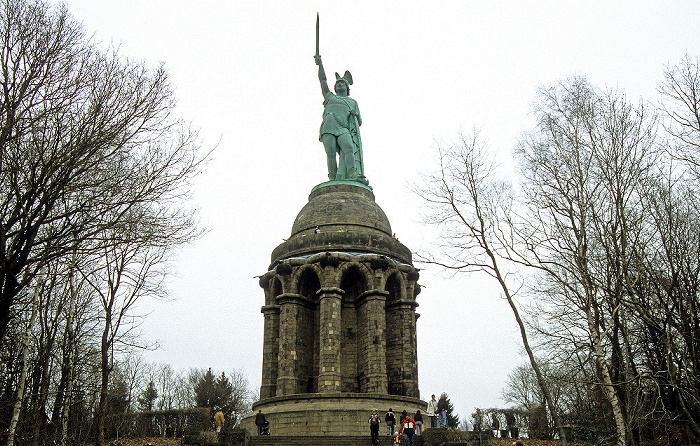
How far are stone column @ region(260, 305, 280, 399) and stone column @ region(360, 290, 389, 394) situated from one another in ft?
13.0

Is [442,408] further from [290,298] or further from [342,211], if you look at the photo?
[342,211]

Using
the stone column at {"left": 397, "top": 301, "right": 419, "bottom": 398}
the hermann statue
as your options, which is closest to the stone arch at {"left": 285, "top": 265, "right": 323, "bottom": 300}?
the stone column at {"left": 397, "top": 301, "right": 419, "bottom": 398}

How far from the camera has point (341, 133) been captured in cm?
2959

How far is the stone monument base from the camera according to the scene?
21.0 metres

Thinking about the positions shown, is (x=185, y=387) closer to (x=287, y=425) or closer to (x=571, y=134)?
(x=287, y=425)

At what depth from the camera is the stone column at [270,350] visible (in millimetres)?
24814

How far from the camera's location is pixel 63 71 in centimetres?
964

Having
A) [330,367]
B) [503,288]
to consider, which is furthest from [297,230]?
[503,288]

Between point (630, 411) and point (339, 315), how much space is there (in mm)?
12720

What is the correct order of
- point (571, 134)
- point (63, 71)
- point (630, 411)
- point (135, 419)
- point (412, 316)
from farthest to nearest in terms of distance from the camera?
point (135, 419) → point (412, 316) → point (571, 134) → point (630, 411) → point (63, 71)

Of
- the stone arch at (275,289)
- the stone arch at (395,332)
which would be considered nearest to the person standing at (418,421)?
the stone arch at (395,332)

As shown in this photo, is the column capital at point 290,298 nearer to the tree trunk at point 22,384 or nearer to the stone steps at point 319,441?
the stone steps at point 319,441

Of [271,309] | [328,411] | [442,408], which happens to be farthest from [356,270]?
[442,408]

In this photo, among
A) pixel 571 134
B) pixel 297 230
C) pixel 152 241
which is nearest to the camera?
pixel 152 241
